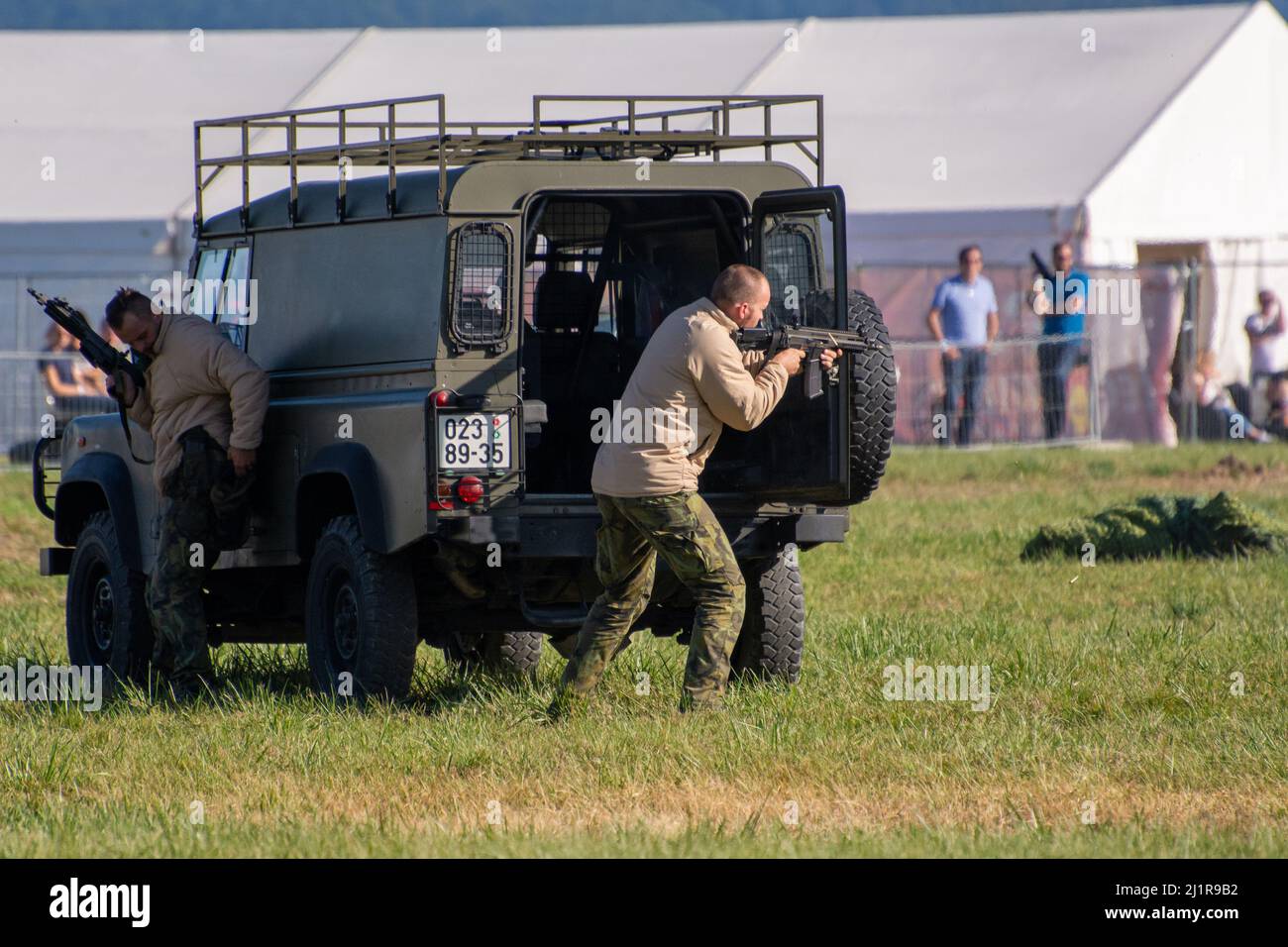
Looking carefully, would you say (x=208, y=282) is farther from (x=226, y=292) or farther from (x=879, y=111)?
(x=879, y=111)

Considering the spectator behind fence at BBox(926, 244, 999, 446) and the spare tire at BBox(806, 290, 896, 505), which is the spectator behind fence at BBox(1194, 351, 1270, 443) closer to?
the spectator behind fence at BBox(926, 244, 999, 446)

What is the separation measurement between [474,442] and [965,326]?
1470 centimetres

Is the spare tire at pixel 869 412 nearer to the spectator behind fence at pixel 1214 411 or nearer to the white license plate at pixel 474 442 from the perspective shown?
the white license plate at pixel 474 442

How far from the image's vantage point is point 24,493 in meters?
20.0

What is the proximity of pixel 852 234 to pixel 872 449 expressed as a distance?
16.7m

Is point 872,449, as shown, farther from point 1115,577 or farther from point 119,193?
point 119,193

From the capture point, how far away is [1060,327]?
23.2 meters

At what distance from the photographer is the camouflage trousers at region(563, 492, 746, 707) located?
29.4 feet

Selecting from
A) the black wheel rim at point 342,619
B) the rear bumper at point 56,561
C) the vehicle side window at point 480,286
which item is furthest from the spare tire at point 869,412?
the rear bumper at point 56,561

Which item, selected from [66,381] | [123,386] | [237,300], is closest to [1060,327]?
[66,381]

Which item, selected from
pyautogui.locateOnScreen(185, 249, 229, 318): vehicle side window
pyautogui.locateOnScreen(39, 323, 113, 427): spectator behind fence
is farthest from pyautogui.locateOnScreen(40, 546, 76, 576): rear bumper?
pyautogui.locateOnScreen(39, 323, 113, 427): spectator behind fence

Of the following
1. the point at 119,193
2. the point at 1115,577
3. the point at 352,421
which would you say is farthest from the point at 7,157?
the point at 352,421

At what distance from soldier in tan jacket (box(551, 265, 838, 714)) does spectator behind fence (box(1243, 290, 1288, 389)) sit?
16915 millimetres

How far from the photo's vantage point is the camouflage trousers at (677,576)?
8969mm
